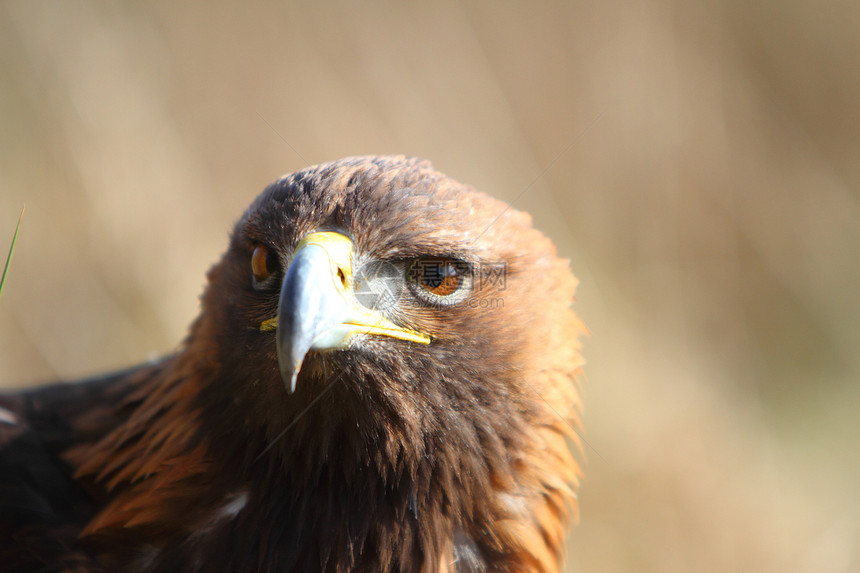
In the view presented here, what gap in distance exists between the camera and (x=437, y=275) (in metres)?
2.11

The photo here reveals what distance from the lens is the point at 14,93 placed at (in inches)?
192

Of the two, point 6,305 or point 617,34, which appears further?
point 617,34

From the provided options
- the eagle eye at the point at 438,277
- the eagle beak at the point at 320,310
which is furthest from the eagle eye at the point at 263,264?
the eagle eye at the point at 438,277

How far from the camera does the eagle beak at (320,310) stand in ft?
5.70

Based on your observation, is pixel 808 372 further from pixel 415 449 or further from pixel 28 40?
pixel 28 40

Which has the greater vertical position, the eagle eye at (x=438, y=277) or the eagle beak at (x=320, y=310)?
the eagle eye at (x=438, y=277)

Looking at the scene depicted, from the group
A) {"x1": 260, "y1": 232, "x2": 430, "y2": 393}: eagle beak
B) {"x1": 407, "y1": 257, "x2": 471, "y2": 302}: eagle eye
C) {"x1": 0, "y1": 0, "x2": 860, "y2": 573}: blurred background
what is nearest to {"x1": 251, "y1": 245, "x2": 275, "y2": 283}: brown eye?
{"x1": 260, "y1": 232, "x2": 430, "y2": 393}: eagle beak

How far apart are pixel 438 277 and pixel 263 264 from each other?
481mm

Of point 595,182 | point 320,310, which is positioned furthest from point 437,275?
point 595,182

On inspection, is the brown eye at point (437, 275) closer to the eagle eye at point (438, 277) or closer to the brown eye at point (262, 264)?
the eagle eye at point (438, 277)

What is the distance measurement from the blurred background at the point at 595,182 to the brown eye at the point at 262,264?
3348mm

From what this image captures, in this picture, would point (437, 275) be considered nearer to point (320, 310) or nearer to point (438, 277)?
point (438, 277)

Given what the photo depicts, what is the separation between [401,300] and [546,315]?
20.4 inches

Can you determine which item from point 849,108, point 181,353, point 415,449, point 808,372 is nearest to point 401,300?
point 415,449
